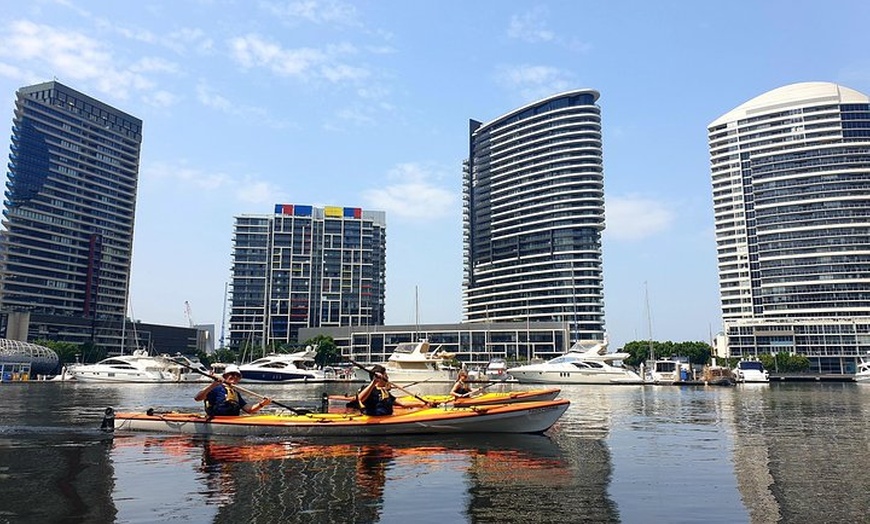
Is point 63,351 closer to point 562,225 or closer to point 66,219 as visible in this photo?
point 66,219

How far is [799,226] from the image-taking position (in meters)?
155

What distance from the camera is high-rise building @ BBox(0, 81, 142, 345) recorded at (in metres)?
165

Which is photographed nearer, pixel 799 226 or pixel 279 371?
pixel 279 371

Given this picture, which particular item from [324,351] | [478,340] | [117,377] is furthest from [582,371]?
[478,340]

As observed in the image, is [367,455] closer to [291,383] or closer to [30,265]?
[291,383]

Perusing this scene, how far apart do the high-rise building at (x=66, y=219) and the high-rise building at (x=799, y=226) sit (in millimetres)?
176027

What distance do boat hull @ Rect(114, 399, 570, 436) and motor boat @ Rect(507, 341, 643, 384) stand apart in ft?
184

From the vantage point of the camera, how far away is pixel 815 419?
110 ft

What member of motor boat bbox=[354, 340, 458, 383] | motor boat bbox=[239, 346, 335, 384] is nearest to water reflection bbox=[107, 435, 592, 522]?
motor boat bbox=[239, 346, 335, 384]

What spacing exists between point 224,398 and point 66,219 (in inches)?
7189

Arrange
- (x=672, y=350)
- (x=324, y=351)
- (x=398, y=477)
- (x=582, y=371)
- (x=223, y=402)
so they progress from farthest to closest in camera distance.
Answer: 1. (x=324, y=351)
2. (x=672, y=350)
3. (x=582, y=371)
4. (x=223, y=402)
5. (x=398, y=477)

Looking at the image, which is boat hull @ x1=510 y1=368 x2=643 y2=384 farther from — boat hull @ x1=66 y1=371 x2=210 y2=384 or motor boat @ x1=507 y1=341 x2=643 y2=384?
boat hull @ x1=66 y1=371 x2=210 y2=384

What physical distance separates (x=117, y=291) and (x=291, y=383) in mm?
127112

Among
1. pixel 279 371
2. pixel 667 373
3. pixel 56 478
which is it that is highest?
pixel 56 478
